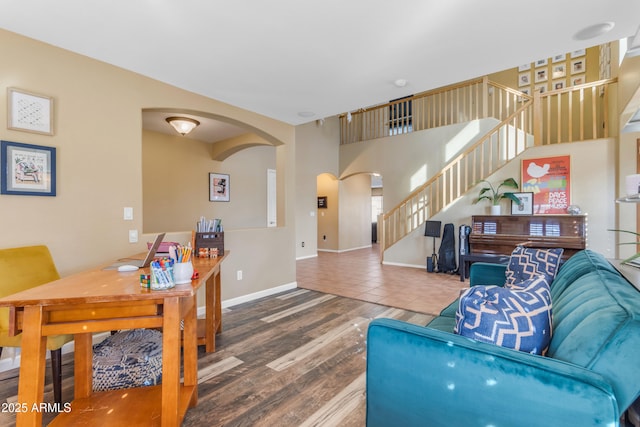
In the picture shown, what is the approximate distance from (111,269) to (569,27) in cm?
366

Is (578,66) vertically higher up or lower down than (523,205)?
higher up

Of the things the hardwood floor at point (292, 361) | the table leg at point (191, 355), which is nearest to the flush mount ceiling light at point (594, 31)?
the hardwood floor at point (292, 361)

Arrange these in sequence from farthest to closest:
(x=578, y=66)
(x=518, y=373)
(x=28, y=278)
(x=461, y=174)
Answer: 1. (x=578, y=66)
2. (x=461, y=174)
3. (x=28, y=278)
4. (x=518, y=373)

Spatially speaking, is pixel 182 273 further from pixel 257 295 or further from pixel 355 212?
pixel 355 212

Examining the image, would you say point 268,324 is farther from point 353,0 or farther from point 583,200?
point 583,200

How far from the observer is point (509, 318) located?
1.09 m

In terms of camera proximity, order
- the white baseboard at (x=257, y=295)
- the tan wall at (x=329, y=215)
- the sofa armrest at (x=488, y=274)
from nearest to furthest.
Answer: the sofa armrest at (x=488, y=274), the white baseboard at (x=257, y=295), the tan wall at (x=329, y=215)

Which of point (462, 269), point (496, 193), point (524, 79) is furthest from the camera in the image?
point (524, 79)

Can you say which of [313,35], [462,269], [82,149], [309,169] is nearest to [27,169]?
[82,149]

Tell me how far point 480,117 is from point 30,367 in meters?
7.37

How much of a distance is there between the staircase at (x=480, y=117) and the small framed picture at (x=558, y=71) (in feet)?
1.47

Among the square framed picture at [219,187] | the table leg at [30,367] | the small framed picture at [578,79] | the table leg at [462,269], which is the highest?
the small framed picture at [578,79]

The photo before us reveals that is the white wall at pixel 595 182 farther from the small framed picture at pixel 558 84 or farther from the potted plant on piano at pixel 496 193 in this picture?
the small framed picture at pixel 558 84

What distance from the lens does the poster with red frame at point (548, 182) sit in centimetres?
484
